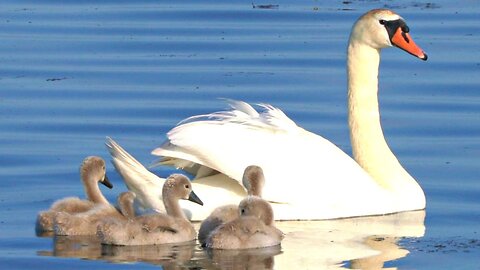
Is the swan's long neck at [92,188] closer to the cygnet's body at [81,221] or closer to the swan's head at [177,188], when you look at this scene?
the cygnet's body at [81,221]

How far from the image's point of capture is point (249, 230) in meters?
10.6

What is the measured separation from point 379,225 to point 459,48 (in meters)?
5.98

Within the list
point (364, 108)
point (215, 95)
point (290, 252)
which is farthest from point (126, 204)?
point (215, 95)

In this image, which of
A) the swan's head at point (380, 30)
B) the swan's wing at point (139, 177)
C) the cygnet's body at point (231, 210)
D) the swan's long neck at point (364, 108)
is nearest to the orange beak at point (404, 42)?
the swan's head at point (380, 30)

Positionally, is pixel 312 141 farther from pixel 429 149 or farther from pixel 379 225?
pixel 429 149

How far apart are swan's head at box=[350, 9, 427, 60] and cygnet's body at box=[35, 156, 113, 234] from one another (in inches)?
93.9

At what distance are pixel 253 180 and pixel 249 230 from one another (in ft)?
1.89

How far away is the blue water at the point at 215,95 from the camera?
35.6 ft

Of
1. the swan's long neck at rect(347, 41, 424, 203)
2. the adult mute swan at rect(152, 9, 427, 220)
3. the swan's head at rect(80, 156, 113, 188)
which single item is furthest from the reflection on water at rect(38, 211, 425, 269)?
the swan's long neck at rect(347, 41, 424, 203)

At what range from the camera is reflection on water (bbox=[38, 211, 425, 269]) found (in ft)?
33.9

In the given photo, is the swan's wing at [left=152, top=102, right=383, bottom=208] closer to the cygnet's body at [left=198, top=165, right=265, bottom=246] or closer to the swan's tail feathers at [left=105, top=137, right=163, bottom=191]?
the swan's tail feathers at [left=105, top=137, right=163, bottom=191]

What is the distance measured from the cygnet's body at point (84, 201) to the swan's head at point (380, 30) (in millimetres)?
2385

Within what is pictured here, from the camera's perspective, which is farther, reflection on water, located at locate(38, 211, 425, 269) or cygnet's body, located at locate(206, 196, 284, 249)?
cygnet's body, located at locate(206, 196, 284, 249)

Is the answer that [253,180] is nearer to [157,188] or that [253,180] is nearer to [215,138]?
[215,138]
